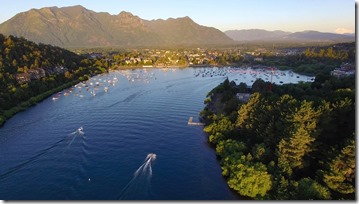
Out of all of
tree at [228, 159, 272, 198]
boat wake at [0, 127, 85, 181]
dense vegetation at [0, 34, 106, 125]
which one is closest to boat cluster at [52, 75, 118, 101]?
dense vegetation at [0, 34, 106, 125]

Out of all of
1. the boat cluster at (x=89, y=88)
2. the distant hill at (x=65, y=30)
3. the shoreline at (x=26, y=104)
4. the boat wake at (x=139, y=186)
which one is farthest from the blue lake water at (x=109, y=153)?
the distant hill at (x=65, y=30)

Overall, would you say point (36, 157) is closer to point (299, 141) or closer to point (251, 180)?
point (251, 180)

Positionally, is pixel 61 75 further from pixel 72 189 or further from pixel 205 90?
pixel 72 189

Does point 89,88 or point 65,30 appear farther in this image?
point 65,30

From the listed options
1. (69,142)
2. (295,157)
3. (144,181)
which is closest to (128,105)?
(69,142)

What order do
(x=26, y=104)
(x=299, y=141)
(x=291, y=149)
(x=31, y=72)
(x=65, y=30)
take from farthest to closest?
(x=65, y=30) < (x=31, y=72) < (x=26, y=104) < (x=291, y=149) < (x=299, y=141)

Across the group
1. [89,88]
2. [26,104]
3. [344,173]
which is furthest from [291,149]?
[89,88]

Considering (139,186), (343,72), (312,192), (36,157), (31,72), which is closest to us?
(312,192)
